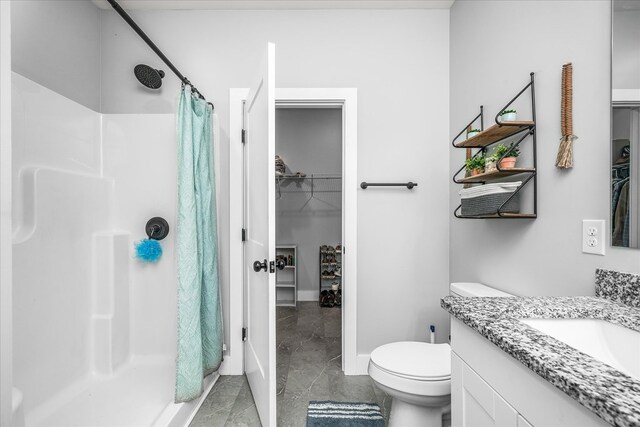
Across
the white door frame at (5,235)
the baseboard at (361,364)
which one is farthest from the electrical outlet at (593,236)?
the white door frame at (5,235)

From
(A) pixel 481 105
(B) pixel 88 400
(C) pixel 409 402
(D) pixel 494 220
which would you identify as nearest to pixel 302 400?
(C) pixel 409 402

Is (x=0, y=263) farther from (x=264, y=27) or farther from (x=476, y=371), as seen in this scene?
(x=264, y=27)

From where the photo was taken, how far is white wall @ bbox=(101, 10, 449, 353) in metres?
2.04

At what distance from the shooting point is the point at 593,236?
1019 millimetres

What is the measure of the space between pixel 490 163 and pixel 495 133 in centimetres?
15

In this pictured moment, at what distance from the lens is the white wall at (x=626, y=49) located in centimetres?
88

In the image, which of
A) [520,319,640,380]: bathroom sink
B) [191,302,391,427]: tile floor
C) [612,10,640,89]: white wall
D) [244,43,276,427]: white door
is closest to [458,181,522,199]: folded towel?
[612,10,640,89]: white wall

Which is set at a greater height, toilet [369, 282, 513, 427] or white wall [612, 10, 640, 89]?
white wall [612, 10, 640, 89]

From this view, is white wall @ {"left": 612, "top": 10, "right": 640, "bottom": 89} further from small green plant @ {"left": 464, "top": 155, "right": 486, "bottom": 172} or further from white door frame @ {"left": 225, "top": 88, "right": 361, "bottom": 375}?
white door frame @ {"left": 225, "top": 88, "right": 361, "bottom": 375}

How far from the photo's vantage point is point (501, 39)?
1.52m

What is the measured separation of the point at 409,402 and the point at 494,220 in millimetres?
1010

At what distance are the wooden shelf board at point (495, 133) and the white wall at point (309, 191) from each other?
88.3 inches

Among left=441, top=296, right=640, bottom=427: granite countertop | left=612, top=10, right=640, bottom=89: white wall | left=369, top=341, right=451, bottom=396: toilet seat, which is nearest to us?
left=441, top=296, right=640, bottom=427: granite countertop

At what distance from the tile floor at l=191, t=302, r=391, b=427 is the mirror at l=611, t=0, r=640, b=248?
4.68 ft
